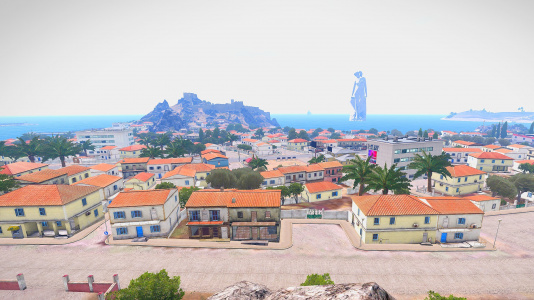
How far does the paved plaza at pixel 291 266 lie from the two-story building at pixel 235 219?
3.51m

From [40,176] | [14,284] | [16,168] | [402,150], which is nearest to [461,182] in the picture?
[402,150]

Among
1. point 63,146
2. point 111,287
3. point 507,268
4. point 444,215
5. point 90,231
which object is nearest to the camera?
point 111,287

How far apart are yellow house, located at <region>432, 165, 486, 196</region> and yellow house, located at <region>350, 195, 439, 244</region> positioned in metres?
32.3

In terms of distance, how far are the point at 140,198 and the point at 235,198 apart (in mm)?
14966

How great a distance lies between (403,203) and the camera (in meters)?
35.3

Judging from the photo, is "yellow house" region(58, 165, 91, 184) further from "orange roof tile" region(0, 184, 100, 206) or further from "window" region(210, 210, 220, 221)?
"window" region(210, 210, 220, 221)

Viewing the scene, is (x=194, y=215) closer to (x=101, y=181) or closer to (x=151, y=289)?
(x=151, y=289)

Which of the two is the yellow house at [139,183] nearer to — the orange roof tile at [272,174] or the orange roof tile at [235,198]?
the orange roof tile at [235,198]

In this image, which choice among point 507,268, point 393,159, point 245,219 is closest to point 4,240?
point 245,219

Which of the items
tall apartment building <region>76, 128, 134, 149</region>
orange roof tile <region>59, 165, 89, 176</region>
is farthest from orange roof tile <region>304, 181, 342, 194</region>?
tall apartment building <region>76, 128, 134, 149</region>

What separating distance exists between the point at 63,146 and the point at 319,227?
9221 cm

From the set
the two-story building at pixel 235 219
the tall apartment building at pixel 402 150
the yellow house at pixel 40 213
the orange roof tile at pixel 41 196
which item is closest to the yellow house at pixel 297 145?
the tall apartment building at pixel 402 150

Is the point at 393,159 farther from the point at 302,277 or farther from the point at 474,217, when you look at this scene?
the point at 302,277

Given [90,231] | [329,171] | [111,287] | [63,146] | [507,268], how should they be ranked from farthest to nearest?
[63,146]
[329,171]
[90,231]
[507,268]
[111,287]
